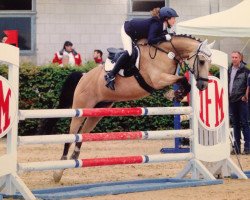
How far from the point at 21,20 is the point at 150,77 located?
37.4 ft

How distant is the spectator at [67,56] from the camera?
2131cm

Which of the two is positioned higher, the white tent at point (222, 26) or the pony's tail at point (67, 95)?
the white tent at point (222, 26)

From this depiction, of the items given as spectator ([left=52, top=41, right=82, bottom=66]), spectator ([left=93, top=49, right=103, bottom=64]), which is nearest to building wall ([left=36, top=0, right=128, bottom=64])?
spectator ([left=93, top=49, right=103, bottom=64])

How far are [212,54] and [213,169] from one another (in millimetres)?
1483

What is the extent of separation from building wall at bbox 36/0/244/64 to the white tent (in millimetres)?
5325

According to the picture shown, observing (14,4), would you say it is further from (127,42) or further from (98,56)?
(127,42)

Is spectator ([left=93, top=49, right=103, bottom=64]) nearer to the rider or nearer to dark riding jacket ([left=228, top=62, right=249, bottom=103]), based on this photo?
dark riding jacket ([left=228, top=62, right=249, bottom=103])

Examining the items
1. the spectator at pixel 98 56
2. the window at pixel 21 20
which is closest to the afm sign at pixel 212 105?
the spectator at pixel 98 56

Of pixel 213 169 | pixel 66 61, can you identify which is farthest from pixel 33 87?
pixel 213 169

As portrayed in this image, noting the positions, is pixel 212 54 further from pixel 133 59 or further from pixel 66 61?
pixel 66 61

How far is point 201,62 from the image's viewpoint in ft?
38.5

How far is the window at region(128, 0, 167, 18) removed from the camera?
2345cm

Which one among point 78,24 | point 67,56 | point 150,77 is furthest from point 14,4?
point 150,77

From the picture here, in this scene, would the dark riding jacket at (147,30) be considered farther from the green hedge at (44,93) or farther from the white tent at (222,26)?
the green hedge at (44,93)
